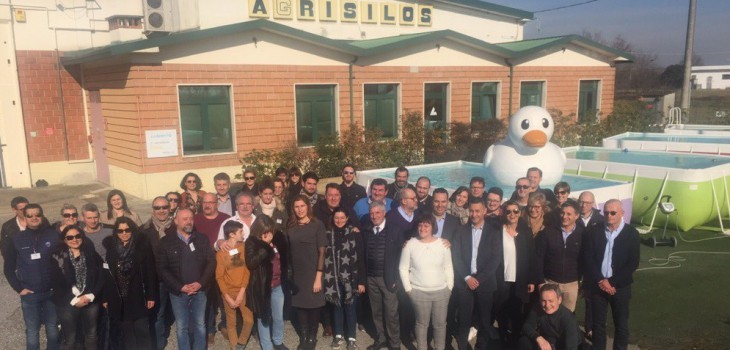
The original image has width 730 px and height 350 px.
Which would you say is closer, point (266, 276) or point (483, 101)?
point (266, 276)

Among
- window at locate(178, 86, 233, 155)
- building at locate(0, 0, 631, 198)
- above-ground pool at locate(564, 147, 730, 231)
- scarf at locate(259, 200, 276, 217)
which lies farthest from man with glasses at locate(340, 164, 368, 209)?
window at locate(178, 86, 233, 155)

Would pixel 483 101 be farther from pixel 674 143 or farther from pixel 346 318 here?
pixel 346 318

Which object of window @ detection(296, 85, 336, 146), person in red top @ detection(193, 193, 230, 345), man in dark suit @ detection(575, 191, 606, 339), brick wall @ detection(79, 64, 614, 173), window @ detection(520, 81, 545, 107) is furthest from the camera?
window @ detection(520, 81, 545, 107)

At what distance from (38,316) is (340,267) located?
2920 millimetres

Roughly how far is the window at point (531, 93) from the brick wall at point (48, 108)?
1373 cm

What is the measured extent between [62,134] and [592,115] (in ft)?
54.1

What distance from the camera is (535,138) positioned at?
8.65m

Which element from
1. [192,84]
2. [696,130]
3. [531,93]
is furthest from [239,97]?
[696,130]

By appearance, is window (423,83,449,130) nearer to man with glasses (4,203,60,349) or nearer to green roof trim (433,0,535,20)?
green roof trim (433,0,535,20)

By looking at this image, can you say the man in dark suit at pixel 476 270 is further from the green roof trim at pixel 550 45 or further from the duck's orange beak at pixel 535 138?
the green roof trim at pixel 550 45

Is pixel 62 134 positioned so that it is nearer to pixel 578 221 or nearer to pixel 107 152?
pixel 107 152

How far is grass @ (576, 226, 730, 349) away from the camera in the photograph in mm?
5590

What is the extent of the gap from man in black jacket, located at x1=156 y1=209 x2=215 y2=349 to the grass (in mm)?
4143

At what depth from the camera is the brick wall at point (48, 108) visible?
43.5 feet
